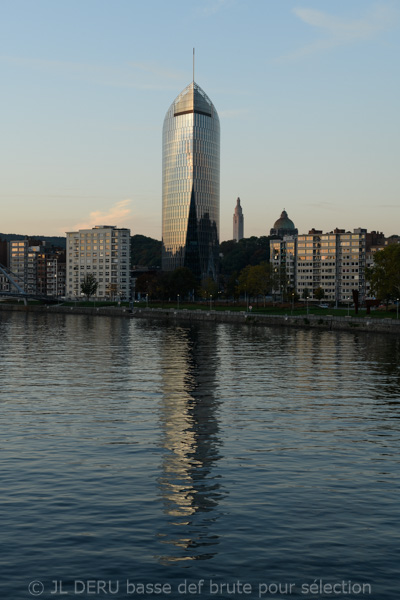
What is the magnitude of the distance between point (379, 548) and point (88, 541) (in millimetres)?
9301

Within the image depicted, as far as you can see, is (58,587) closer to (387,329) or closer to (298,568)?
(298,568)

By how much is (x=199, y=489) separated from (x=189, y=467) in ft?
12.0

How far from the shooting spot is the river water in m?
20.7

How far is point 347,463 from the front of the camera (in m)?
34.3

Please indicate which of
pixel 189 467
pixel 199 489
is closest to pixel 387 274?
pixel 189 467

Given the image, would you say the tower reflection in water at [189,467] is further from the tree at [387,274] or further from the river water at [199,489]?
the tree at [387,274]

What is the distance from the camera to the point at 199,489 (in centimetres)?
2955

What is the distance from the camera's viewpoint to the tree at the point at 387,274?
178375 millimetres

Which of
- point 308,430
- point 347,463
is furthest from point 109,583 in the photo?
point 308,430

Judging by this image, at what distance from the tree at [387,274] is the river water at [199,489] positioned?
4624 inches

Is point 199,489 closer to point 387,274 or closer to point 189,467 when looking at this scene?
point 189,467

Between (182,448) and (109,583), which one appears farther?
(182,448)

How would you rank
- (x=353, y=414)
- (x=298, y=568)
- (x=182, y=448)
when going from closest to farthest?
1. (x=298, y=568)
2. (x=182, y=448)
3. (x=353, y=414)

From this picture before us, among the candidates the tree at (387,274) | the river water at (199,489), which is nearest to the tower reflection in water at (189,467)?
the river water at (199,489)
